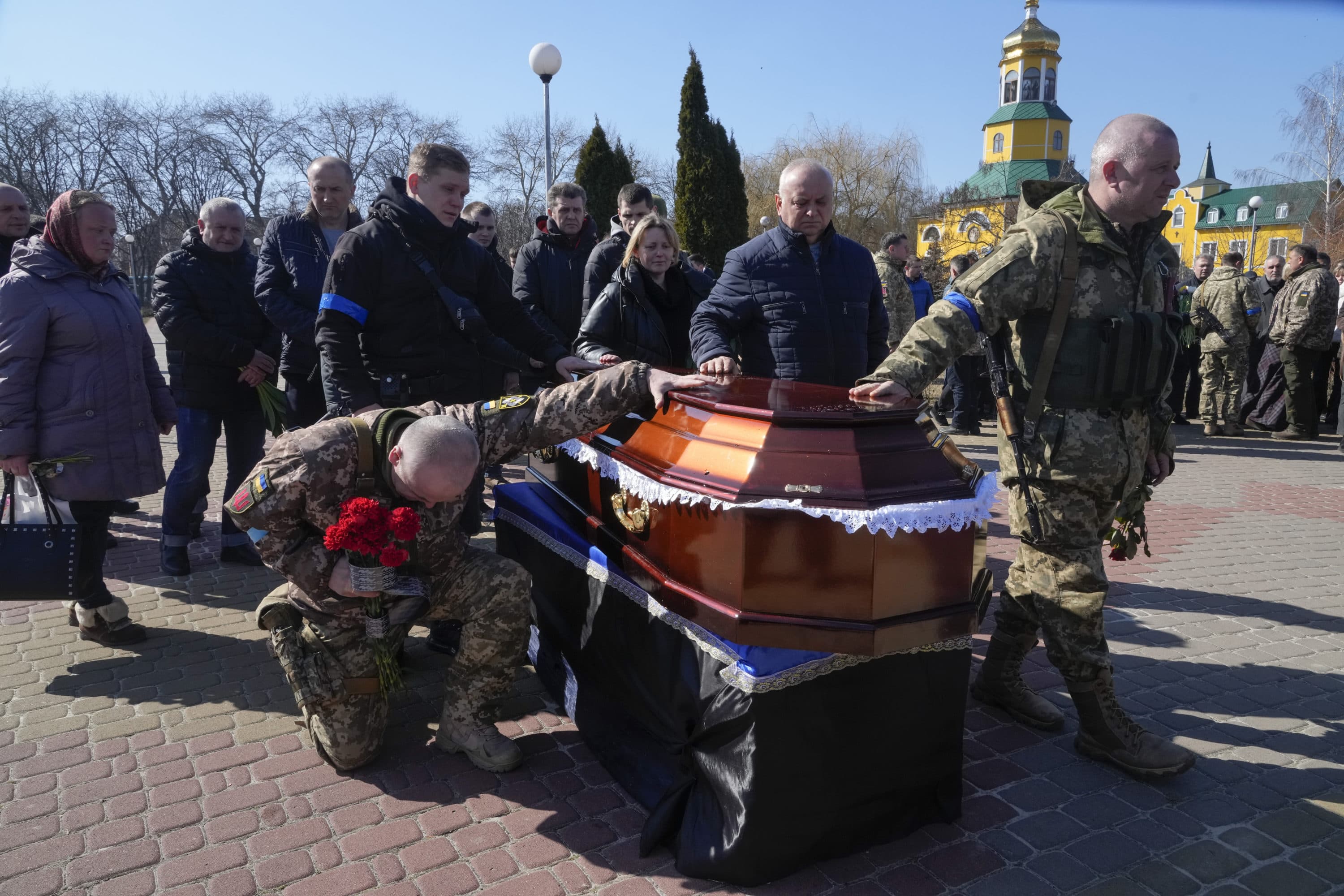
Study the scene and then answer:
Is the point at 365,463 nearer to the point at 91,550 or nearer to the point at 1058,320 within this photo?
the point at 91,550

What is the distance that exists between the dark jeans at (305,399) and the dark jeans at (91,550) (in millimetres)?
968

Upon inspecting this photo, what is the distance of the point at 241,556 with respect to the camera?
16.4ft

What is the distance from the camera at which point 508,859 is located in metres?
2.43

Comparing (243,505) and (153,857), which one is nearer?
(153,857)

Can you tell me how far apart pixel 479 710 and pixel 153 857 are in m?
0.98

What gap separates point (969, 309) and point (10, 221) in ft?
17.3

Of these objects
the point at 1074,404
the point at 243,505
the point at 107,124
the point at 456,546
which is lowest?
the point at 456,546

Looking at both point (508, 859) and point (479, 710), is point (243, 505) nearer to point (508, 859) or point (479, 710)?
point (479, 710)

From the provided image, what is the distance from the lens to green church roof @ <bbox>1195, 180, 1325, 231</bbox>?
57.0 metres

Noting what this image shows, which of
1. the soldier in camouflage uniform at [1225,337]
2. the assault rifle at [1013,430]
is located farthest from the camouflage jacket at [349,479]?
the soldier in camouflage uniform at [1225,337]

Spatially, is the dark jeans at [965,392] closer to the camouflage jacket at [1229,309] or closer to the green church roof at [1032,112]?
the camouflage jacket at [1229,309]

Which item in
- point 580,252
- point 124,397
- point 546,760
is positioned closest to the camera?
point 546,760

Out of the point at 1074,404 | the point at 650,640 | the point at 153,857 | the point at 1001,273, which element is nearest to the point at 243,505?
the point at 153,857

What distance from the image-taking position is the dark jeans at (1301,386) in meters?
9.52
